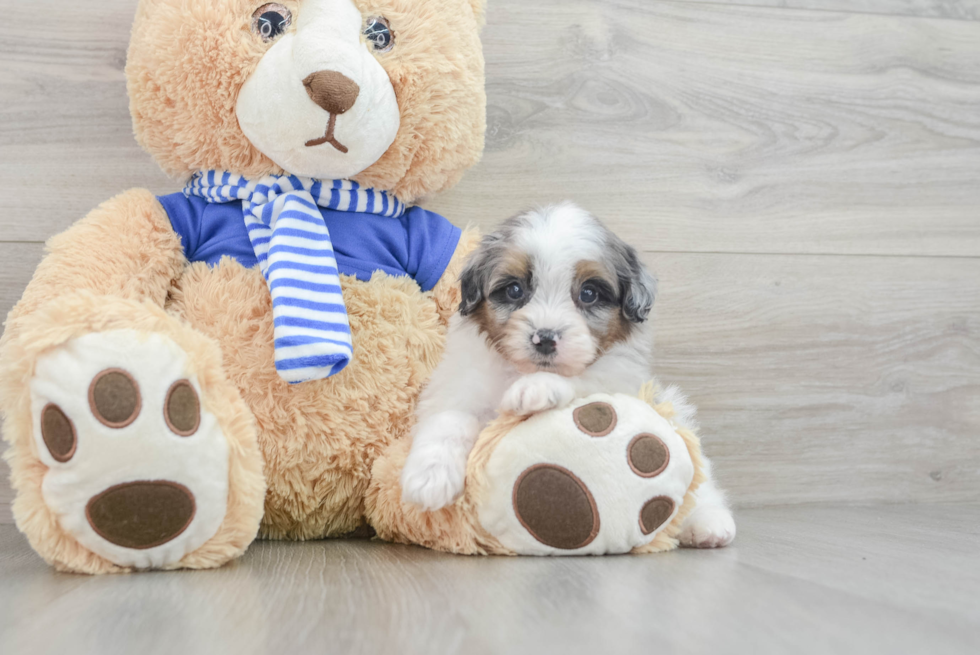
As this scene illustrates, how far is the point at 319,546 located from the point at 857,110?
1.74 m

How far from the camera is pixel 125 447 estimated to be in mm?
1066

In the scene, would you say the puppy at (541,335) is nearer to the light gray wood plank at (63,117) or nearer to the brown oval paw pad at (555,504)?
the brown oval paw pad at (555,504)

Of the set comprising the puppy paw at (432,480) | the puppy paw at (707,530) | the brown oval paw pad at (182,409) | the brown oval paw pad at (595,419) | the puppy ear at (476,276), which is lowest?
the puppy paw at (707,530)

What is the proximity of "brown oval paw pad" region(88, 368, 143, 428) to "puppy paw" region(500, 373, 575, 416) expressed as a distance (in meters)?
0.54

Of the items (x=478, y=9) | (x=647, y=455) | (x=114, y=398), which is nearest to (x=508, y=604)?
(x=647, y=455)

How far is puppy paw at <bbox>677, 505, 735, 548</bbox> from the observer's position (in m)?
1.45

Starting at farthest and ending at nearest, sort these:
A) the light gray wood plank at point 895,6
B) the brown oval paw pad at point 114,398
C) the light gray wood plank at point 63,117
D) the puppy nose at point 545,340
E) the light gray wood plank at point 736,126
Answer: the light gray wood plank at point 895,6 < the light gray wood plank at point 736,126 < the light gray wood plank at point 63,117 < the puppy nose at point 545,340 < the brown oval paw pad at point 114,398

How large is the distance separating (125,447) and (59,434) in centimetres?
10

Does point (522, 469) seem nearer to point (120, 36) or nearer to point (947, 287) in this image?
point (120, 36)

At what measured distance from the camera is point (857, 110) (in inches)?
82.7

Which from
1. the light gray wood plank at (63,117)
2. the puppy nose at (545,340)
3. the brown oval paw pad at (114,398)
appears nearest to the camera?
the brown oval paw pad at (114,398)

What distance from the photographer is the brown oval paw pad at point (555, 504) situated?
1.20 metres

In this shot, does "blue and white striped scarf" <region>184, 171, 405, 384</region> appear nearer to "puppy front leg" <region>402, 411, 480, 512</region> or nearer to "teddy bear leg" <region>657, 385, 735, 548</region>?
"puppy front leg" <region>402, 411, 480, 512</region>

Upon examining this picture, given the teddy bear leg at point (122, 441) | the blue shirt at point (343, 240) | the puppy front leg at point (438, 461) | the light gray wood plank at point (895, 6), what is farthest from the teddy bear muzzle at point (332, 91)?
the light gray wood plank at point (895, 6)
